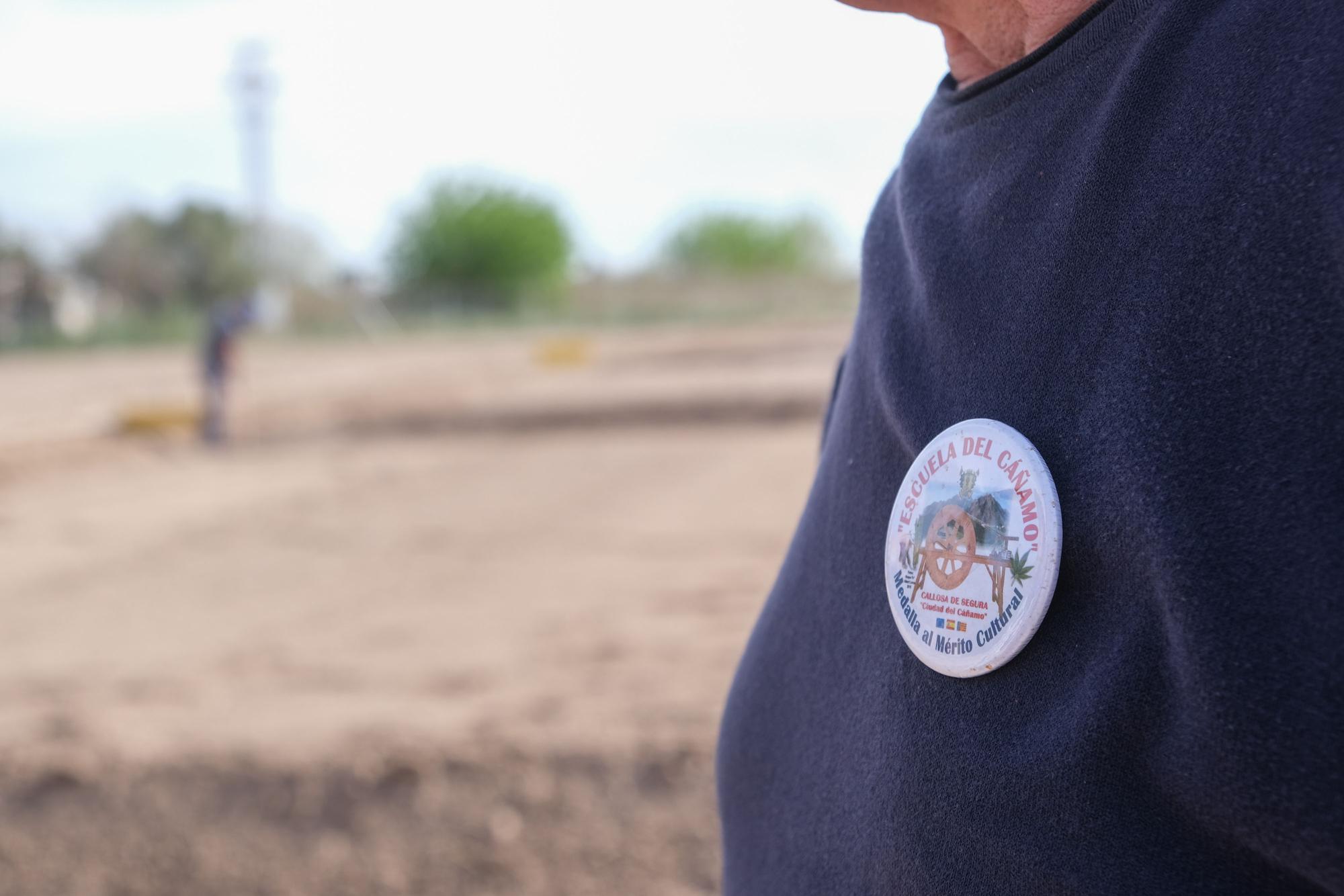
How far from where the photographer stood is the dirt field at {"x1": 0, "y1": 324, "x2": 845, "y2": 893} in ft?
10.8

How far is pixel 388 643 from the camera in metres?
5.48

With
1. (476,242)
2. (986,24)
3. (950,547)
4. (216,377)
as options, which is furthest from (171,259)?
(950,547)

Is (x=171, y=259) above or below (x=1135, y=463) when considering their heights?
below

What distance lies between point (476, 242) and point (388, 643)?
55.5 meters

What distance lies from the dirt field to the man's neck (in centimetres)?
254

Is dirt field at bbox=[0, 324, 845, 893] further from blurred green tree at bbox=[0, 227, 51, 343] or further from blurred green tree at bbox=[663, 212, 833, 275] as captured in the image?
blurred green tree at bbox=[663, 212, 833, 275]

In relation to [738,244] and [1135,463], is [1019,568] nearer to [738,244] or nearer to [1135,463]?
[1135,463]

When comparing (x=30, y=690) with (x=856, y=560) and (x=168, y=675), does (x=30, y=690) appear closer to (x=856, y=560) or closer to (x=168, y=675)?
(x=168, y=675)

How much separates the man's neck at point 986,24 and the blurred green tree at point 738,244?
84.0 meters

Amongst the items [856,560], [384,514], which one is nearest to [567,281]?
[384,514]

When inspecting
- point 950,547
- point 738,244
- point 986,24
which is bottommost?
point 738,244

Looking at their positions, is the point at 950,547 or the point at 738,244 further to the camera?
the point at 738,244

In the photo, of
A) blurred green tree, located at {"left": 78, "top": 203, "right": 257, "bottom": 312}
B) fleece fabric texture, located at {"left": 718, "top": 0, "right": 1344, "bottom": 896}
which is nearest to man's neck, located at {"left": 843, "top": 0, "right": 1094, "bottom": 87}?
fleece fabric texture, located at {"left": 718, "top": 0, "right": 1344, "bottom": 896}

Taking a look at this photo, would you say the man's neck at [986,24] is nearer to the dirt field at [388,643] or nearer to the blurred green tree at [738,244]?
the dirt field at [388,643]
